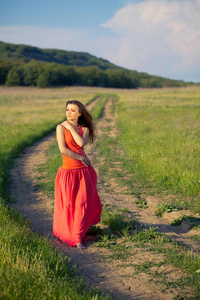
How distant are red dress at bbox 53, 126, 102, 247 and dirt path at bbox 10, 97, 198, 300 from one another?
7.7 inches

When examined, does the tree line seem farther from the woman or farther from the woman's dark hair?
the woman

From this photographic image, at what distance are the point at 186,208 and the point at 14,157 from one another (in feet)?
19.2

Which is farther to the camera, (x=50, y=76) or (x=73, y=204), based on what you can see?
(x=50, y=76)

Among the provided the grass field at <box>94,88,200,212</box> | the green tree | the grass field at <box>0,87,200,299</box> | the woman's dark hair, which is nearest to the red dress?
the woman's dark hair

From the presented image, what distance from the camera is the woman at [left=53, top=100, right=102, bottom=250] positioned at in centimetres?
362

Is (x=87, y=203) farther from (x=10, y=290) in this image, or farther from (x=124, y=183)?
(x=124, y=183)

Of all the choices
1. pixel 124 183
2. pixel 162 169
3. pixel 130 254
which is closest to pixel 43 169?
pixel 124 183

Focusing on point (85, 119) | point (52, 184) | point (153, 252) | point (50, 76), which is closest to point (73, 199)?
point (85, 119)

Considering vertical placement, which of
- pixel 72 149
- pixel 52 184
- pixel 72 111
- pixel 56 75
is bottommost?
pixel 52 184

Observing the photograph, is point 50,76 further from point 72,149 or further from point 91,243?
point 91,243

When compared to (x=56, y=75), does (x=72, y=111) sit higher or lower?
lower

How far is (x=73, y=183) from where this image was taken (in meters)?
3.69

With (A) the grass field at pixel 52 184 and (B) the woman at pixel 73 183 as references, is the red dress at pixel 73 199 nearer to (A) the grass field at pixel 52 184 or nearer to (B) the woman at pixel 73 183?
Result: (B) the woman at pixel 73 183

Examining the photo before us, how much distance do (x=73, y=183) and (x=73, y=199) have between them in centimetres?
23
